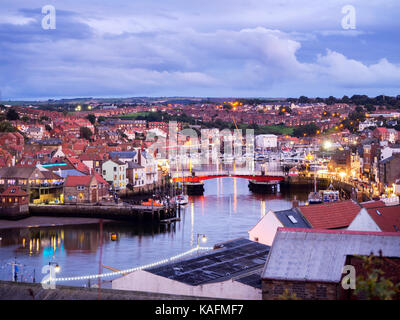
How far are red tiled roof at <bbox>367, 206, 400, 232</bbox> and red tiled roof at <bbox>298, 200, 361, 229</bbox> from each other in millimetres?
873

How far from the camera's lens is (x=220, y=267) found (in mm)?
11180

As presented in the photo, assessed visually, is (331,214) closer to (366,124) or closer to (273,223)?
(273,223)

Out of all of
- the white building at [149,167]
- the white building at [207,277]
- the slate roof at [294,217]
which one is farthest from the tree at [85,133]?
the white building at [207,277]

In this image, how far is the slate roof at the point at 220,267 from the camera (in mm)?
10438

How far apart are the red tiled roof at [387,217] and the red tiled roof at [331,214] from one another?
2.86 feet

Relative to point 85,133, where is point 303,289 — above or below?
below

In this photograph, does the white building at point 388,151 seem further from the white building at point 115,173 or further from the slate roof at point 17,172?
the slate roof at point 17,172

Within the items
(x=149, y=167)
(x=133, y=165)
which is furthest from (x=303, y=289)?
(x=149, y=167)

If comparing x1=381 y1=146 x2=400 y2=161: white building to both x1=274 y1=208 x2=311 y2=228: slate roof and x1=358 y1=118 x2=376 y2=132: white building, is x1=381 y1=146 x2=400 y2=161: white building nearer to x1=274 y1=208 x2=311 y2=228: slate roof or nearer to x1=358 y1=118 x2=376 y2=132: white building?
x1=274 y1=208 x2=311 y2=228: slate roof

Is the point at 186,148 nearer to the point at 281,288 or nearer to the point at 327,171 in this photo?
the point at 327,171

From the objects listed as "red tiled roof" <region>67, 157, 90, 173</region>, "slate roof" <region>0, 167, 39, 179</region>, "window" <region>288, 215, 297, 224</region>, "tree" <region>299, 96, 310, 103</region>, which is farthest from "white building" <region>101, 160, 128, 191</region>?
"tree" <region>299, 96, 310, 103</region>

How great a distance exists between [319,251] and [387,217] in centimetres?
419
